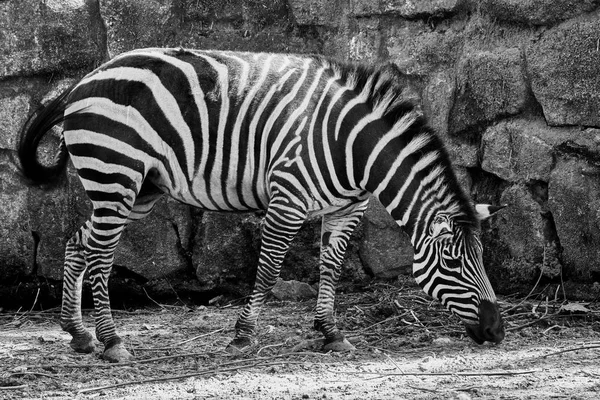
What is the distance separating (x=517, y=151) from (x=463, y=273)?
1.76 metres

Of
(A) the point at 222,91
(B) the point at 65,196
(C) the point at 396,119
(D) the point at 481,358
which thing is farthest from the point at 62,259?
(D) the point at 481,358

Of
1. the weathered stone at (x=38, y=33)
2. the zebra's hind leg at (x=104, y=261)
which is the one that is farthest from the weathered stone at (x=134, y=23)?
the zebra's hind leg at (x=104, y=261)

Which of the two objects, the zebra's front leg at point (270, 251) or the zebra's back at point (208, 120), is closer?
the zebra's front leg at point (270, 251)

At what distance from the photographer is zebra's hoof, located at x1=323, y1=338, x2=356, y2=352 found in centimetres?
596

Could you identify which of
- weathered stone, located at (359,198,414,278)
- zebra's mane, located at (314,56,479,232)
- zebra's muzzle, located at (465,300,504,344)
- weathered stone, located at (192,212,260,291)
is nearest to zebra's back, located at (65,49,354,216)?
zebra's mane, located at (314,56,479,232)

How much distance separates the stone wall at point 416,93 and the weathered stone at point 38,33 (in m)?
0.01

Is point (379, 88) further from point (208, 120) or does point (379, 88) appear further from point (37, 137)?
point (37, 137)

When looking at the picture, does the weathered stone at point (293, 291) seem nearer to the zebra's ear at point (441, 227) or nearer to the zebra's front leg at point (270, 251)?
the zebra's front leg at point (270, 251)

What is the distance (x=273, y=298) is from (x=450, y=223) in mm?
2583

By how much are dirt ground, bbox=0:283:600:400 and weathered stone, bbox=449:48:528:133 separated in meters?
1.57

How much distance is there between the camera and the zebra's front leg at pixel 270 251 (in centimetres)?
583

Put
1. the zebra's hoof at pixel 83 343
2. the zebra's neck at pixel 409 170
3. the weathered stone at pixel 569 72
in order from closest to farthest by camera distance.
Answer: the zebra's neck at pixel 409 170 → the zebra's hoof at pixel 83 343 → the weathered stone at pixel 569 72

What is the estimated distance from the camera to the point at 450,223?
18.7 feet

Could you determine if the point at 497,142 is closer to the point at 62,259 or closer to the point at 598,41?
the point at 598,41
